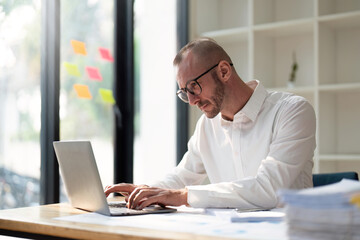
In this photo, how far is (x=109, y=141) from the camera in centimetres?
346

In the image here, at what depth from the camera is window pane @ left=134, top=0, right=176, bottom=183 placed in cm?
407

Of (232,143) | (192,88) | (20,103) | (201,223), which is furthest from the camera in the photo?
(20,103)

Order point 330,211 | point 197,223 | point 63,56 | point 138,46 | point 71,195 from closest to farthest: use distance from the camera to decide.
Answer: point 330,211, point 197,223, point 71,195, point 63,56, point 138,46

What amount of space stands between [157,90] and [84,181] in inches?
93.8

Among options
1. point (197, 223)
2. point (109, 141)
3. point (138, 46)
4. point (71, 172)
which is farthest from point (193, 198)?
point (138, 46)

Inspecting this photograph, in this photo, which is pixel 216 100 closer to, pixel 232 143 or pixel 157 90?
pixel 232 143

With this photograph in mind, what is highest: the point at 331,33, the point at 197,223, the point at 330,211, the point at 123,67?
the point at 331,33

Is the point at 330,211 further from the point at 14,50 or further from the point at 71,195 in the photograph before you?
the point at 14,50

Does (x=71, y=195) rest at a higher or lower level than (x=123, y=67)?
lower

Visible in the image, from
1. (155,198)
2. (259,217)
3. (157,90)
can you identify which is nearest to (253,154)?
(155,198)

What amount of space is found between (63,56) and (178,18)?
4.10 ft

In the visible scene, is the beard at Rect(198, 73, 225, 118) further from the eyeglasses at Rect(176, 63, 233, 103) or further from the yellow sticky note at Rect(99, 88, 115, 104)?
the yellow sticky note at Rect(99, 88, 115, 104)

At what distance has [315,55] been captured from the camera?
11.3 feet

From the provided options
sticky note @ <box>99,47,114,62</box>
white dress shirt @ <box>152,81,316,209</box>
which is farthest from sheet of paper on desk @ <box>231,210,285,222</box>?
sticky note @ <box>99,47,114,62</box>
